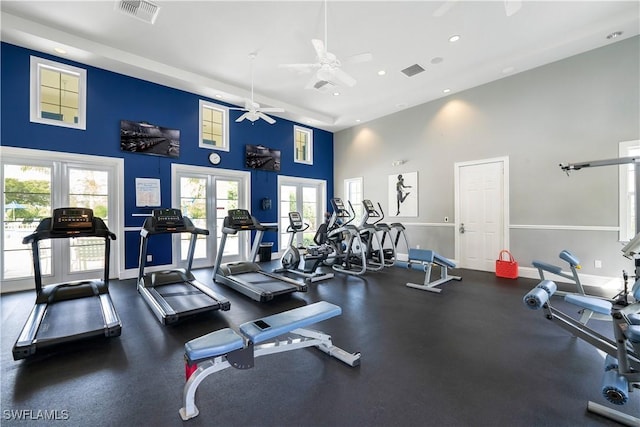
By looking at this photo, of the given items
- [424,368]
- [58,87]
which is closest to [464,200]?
[424,368]

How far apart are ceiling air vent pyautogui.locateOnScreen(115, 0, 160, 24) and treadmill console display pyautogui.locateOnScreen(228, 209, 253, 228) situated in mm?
3174

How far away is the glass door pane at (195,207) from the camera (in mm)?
6301

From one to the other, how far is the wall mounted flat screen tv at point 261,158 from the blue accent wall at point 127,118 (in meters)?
0.15

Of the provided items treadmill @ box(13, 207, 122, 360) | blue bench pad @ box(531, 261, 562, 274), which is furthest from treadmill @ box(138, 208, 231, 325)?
blue bench pad @ box(531, 261, 562, 274)

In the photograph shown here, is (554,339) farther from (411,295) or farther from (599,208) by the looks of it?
(599,208)

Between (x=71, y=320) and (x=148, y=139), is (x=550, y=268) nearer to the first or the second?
(x=71, y=320)

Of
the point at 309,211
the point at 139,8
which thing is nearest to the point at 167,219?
the point at 139,8

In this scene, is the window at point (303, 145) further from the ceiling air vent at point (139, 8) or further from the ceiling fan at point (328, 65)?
the ceiling air vent at point (139, 8)

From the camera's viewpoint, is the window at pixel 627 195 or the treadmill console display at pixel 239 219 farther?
the treadmill console display at pixel 239 219

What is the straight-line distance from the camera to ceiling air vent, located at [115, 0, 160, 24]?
377 cm

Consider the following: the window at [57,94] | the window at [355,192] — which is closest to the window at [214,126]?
the window at [57,94]

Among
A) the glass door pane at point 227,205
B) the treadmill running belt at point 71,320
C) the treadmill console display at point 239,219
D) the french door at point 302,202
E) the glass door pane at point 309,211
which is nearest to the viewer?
the treadmill running belt at point 71,320

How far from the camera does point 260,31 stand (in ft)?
14.6

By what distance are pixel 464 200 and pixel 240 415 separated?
6283mm
